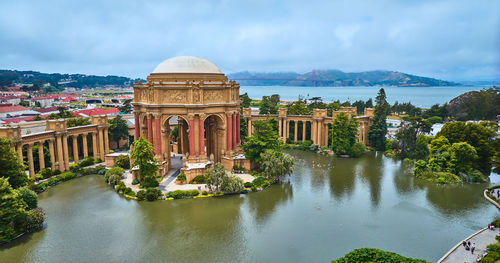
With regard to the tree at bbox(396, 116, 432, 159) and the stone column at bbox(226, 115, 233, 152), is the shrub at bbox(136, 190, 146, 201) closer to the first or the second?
the stone column at bbox(226, 115, 233, 152)

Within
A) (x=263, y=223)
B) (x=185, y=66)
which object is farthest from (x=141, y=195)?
(x=185, y=66)

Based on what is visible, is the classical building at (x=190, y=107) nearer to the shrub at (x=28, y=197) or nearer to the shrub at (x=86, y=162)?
the shrub at (x=86, y=162)

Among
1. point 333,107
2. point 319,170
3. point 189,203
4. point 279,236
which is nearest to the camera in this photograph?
point 279,236

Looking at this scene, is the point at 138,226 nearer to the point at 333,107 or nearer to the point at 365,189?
the point at 365,189

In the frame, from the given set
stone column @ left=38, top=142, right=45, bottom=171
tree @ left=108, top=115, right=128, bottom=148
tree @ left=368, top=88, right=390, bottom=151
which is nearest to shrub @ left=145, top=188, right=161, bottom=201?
stone column @ left=38, top=142, right=45, bottom=171

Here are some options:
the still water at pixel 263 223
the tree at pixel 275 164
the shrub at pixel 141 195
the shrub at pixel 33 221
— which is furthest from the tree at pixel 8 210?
the tree at pixel 275 164

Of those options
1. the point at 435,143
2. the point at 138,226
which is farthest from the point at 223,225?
the point at 435,143
